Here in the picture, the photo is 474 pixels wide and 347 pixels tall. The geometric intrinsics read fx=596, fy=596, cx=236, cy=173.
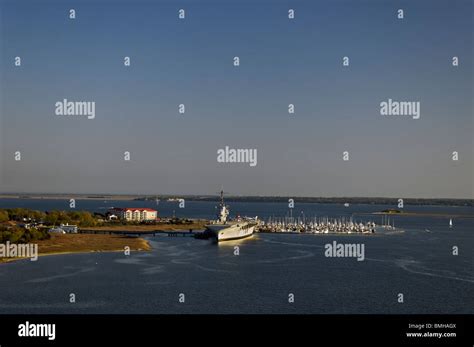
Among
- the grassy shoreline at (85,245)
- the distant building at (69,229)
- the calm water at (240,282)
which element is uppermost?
the distant building at (69,229)

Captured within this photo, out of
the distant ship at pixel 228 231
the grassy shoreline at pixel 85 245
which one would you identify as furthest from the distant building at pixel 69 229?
the distant ship at pixel 228 231

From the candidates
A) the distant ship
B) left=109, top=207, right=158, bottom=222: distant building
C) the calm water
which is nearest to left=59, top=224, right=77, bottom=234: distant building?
the distant ship

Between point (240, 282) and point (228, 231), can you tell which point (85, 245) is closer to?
point (228, 231)

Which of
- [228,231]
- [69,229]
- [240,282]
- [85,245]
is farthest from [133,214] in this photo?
[240,282]

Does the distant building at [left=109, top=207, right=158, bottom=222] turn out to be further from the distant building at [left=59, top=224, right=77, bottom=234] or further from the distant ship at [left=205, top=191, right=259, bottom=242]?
the distant ship at [left=205, top=191, right=259, bottom=242]

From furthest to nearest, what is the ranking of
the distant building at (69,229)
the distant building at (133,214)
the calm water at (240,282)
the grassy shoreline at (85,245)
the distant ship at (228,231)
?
the distant building at (133,214), the distant building at (69,229), the distant ship at (228,231), the grassy shoreline at (85,245), the calm water at (240,282)

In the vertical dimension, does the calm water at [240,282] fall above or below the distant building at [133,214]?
below

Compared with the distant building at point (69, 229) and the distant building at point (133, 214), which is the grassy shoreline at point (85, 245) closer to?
the distant building at point (69, 229)
